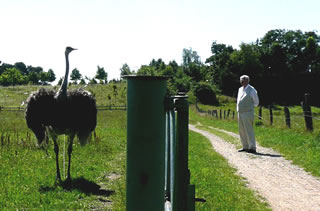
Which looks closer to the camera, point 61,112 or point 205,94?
point 61,112

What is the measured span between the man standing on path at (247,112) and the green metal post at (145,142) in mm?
10222

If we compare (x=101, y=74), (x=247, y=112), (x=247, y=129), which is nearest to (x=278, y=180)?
(x=247, y=129)

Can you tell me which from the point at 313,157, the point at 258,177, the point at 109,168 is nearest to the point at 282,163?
the point at 313,157

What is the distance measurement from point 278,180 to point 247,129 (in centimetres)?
425

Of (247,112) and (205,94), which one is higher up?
(205,94)

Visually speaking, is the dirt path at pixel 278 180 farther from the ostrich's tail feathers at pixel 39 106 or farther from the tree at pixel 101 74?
the tree at pixel 101 74

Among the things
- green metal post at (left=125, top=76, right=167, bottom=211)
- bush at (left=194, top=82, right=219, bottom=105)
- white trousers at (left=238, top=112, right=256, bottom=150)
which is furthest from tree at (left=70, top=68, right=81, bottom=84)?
green metal post at (left=125, top=76, right=167, bottom=211)

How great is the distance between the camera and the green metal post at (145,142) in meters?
2.16

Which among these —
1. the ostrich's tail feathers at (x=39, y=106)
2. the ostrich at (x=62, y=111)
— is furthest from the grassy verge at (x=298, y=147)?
the ostrich's tail feathers at (x=39, y=106)

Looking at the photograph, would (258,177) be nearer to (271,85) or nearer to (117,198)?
(117,198)

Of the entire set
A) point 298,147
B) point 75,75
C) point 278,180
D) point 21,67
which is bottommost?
point 278,180

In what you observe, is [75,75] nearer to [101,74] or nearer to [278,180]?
[101,74]

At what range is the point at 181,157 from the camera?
261 centimetres

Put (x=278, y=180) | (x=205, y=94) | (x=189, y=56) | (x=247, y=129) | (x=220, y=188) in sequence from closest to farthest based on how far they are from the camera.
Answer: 1. (x=220, y=188)
2. (x=278, y=180)
3. (x=247, y=129)
4. (x=205, y=94)
5. (x=189, y=56)
